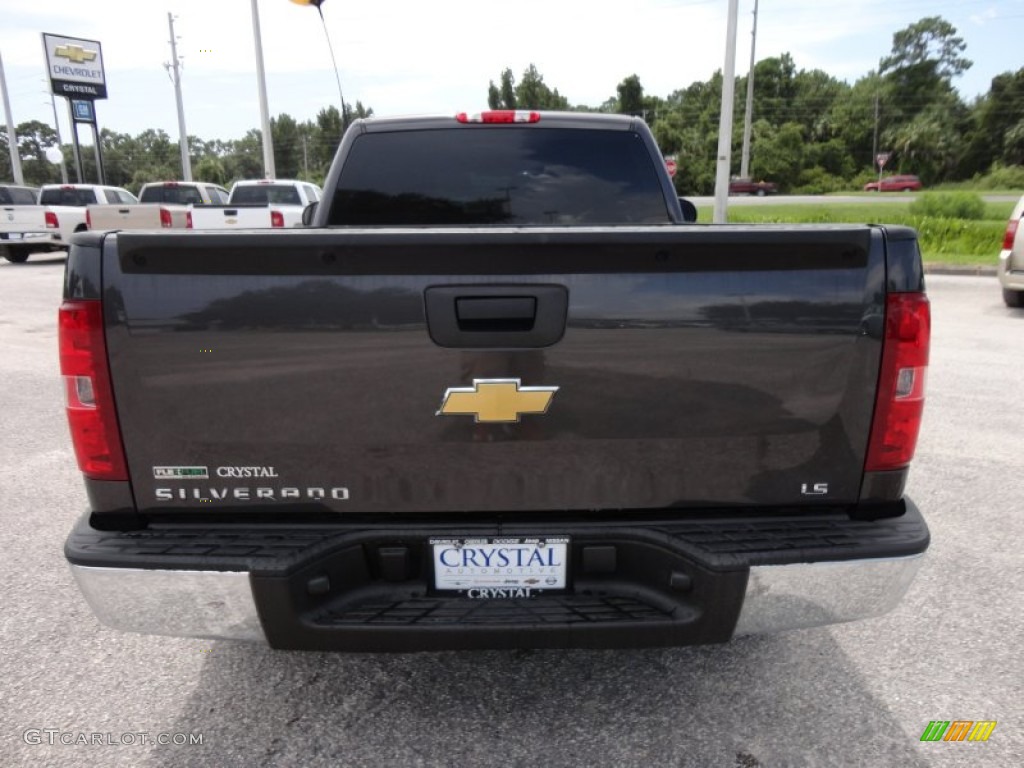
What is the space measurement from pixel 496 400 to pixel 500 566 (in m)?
0.47

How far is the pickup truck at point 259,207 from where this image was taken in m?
13.4

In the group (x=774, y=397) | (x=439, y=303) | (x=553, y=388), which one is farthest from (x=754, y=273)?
(x=439, y=303)

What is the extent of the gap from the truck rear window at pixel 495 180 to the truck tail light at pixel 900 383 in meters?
1.75

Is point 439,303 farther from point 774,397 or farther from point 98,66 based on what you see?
point 98,66

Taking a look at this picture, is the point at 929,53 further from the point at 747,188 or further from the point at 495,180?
the point at 495,180

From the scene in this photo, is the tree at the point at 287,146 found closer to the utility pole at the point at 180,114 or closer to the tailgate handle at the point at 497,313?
the utility pole at the point at 180,114

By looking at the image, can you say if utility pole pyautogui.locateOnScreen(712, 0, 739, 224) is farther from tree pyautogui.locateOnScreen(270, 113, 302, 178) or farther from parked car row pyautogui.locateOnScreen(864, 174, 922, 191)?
tree pyautogui.locateOnScreen(270, 113, 302, 178)

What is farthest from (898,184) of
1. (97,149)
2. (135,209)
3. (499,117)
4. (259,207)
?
(499,117)

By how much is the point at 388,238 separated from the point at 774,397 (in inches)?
42.6

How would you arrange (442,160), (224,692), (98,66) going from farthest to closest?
(98,66) → (442,160) → (224,692)

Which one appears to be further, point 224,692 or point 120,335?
point 224,692

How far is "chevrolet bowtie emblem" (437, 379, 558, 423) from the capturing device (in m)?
1.85

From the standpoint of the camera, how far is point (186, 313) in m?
1.82

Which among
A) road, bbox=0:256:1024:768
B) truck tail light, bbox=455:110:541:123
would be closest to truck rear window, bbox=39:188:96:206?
road, bbox=0:256:1024:768
